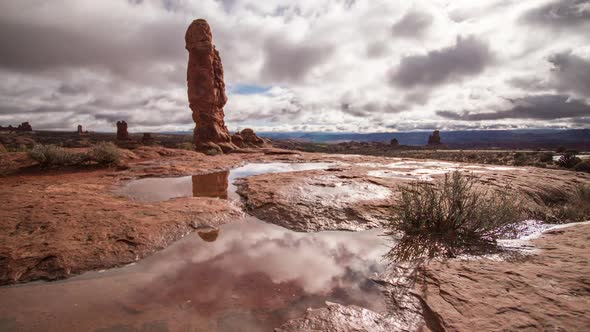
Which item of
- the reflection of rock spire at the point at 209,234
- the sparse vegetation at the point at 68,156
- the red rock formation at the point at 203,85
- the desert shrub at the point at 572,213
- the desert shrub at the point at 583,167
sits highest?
the red rock formation at the point at 203,85

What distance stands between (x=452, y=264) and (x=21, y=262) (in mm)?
5752

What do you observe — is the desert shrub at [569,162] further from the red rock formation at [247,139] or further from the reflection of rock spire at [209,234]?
the red rock formation at [247,139]

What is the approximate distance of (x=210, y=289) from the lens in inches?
121

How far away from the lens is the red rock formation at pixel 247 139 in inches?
1492

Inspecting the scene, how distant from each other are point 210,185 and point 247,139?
1260 inches

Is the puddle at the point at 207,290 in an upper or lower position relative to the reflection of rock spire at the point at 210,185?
lower

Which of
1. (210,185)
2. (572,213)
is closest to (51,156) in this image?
(210,185)

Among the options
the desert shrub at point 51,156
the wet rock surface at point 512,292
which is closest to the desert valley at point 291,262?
the wet rock surface at point 512,292

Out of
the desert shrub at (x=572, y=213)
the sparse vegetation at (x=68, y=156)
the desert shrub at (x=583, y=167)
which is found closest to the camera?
the desert shrub at (x=572, y=213)

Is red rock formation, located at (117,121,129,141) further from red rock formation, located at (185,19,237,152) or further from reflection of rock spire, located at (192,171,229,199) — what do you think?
reflection of rock spire, located at (192,171,229,199)

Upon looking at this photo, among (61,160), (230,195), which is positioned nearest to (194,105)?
(61,160)

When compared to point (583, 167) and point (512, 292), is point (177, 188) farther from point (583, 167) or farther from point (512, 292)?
point (583, 167)

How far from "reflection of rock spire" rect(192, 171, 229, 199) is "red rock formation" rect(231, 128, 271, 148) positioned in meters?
26.9

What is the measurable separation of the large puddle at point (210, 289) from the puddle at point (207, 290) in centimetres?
1
